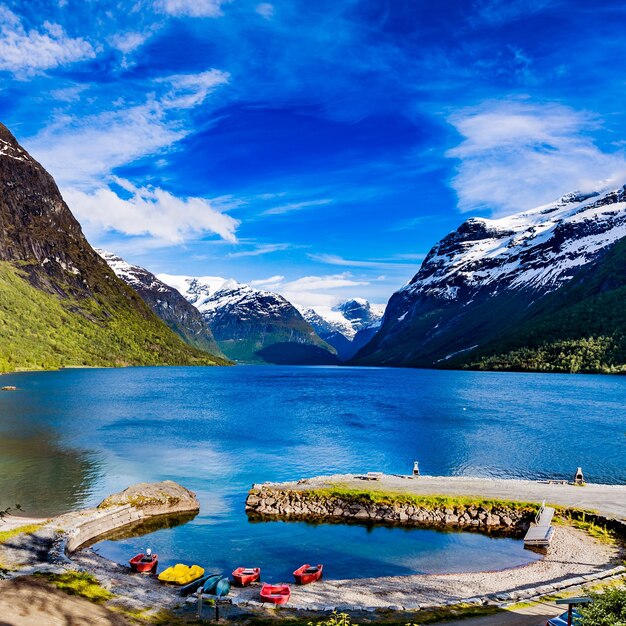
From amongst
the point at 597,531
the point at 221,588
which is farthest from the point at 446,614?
the point at 597,531

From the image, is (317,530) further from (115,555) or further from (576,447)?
(576,447)

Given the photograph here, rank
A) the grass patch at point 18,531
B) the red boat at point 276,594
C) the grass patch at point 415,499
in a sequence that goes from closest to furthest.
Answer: the red boat at point 276,594 < the grass patch at point 18,531 < the grass patch at point 415,499

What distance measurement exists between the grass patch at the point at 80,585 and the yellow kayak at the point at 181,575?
4694 millimetres

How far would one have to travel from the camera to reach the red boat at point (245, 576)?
125ft

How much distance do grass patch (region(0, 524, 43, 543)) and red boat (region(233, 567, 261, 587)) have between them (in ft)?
58.1

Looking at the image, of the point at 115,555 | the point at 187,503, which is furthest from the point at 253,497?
the point at 115,555

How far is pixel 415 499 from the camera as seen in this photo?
185ft

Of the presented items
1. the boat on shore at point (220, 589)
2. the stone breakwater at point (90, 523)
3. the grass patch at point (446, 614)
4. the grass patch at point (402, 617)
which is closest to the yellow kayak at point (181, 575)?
the boat on shore at point (220, 589)

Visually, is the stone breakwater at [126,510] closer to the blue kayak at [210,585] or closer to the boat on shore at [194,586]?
the boat on shore at [194,586]

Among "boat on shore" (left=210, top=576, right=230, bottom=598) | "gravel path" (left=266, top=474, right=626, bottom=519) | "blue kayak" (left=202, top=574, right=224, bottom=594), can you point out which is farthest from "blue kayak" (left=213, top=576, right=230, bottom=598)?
"gravel path" (left=266, top=474, right=626, bottom=519)

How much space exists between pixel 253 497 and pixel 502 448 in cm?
5157

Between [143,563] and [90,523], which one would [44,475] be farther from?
[143,563]

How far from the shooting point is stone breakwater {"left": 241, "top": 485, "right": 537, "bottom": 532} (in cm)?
5362

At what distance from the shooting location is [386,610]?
32.7 m
